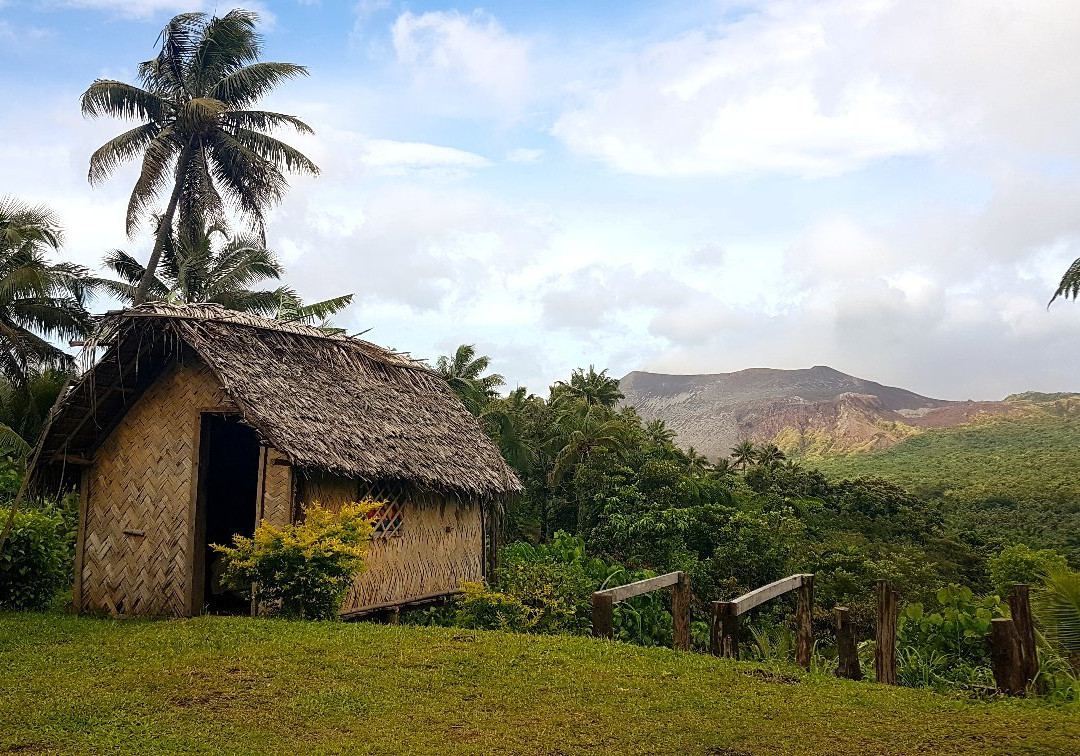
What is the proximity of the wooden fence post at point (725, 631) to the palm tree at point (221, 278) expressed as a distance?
49.5 feet

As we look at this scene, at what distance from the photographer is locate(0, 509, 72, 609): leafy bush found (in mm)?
11164

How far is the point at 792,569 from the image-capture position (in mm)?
18062

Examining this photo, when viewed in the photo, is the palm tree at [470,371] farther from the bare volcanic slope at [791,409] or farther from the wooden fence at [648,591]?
the bare volcanic slope at [791,409]

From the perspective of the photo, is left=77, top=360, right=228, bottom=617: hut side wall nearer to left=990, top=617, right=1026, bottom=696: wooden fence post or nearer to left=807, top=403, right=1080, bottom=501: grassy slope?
left=990, top=617, right=1026, bottom=696: wooden fence post

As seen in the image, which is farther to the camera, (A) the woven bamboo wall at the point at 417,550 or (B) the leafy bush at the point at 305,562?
(A) the woven bamboo wall at the point at 417,550

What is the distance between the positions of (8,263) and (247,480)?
9.87m

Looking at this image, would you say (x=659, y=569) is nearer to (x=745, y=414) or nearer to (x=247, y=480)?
(x=247, y=480)

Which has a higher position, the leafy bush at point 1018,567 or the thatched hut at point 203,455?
the thatched hut at point 203,455

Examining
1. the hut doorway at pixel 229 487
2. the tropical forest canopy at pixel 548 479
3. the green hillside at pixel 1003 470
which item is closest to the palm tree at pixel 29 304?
the tropical forest canopy at pixel 548 479

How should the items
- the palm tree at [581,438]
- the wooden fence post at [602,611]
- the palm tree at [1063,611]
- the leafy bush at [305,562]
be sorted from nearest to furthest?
the palm tree at [1063,611] → the wooden fence post at [602,611] → the leafy bush at [305,562] → the palm tree at [581,438]

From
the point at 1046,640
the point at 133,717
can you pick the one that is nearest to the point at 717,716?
the point at 1046,640

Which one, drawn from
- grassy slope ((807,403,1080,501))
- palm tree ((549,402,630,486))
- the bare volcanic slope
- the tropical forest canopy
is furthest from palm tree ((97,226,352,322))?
the bare volcanic slope

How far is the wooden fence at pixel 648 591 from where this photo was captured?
865 cm

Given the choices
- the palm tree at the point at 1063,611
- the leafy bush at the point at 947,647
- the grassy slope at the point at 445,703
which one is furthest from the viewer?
the leafy bush at the point at 947,647
